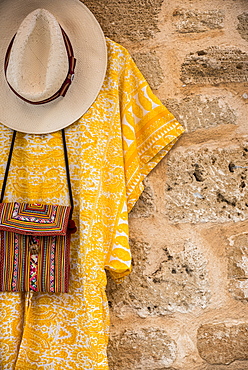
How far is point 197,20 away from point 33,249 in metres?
1.04

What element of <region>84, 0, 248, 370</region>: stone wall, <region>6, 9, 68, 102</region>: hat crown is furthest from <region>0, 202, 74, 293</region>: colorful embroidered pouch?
<region>6, 9, 68, 102</region>: hat crown

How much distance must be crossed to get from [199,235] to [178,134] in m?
0.39

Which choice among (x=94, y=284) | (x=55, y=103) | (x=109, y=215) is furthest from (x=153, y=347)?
(x=55, y=103)

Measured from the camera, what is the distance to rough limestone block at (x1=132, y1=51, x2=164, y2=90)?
1.38m

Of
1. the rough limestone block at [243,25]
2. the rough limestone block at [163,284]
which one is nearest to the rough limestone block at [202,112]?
the rough limestone block at [243,25]

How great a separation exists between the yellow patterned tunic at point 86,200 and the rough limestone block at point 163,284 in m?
0.11

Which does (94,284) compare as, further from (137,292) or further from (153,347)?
(153,347)

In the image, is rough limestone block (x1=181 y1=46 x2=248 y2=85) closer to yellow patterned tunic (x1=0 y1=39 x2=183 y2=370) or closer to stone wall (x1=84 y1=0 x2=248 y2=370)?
stone wall (x1=84 y1=0 x2=248 y2=370)

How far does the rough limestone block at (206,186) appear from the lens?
1354mm

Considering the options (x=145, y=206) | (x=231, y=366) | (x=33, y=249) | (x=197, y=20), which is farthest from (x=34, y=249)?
(x=197, y=20)

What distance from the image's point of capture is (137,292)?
134 cm

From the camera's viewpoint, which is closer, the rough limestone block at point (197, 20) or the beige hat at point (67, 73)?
the beige hat at point (67, 73)

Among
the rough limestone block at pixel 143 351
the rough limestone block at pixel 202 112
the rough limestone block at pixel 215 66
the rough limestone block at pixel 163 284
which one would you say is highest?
the rough limestone block at pixel 215 66

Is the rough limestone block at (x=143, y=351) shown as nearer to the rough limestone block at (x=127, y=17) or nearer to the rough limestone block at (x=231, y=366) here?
the rough limestone block at (x=231, y=366)
